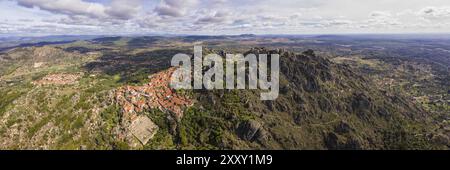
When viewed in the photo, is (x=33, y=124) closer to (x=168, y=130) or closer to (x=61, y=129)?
(x=61, y=129)

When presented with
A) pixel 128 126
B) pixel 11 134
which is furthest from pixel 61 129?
pixel 128 126

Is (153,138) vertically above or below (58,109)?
below

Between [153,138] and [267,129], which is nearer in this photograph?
[153,138]

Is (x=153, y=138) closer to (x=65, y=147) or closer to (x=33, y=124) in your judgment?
(x=65, y=147)
